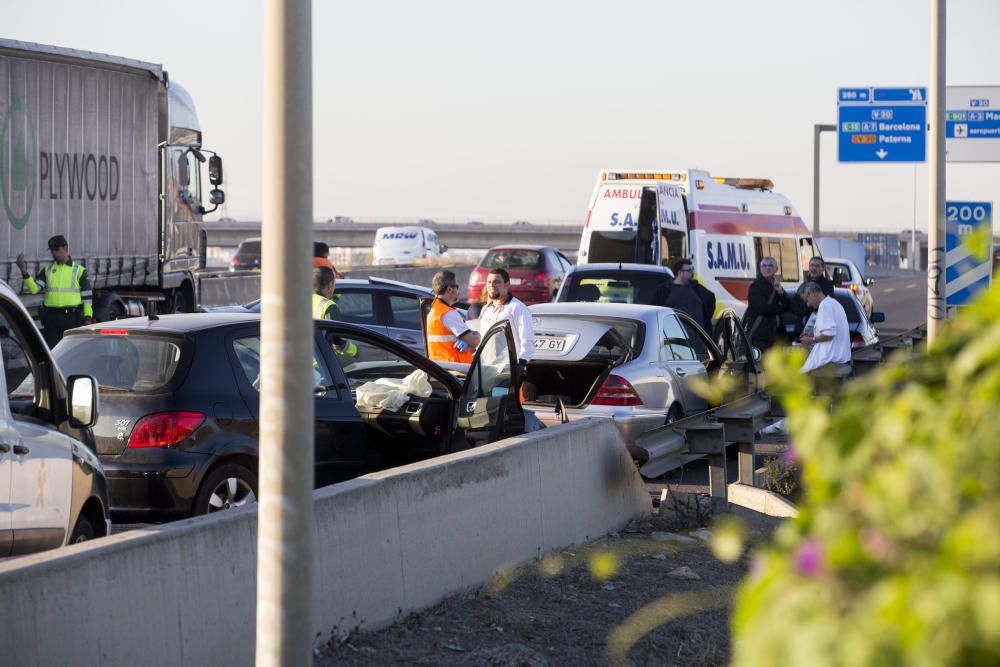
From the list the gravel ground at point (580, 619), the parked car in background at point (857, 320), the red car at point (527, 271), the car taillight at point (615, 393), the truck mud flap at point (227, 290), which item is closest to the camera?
the gravel ground at point (580, 619)

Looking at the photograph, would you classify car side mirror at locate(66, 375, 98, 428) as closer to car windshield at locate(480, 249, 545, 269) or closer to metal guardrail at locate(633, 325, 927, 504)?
metal guardrail at locate(633, 325, 927, 504)

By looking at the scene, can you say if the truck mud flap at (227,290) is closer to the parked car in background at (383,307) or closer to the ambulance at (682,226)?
the ambulance at (682,226)

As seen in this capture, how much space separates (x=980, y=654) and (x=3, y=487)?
475cm

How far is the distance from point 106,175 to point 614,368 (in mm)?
10988

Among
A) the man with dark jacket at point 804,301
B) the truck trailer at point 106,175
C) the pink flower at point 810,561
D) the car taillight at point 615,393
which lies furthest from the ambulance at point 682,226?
the pink flower at point 810,561

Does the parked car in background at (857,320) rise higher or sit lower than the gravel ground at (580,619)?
higher

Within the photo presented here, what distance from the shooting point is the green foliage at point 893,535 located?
1.52m

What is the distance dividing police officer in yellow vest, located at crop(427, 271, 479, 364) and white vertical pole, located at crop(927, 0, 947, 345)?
15.6 ft

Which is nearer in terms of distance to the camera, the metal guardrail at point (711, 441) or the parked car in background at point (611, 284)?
the metal guardrail at point (711, 441)

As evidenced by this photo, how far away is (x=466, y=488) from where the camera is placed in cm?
719

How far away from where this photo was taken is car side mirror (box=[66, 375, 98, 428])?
634 centimetres

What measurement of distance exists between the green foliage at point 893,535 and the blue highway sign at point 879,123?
83.2ft

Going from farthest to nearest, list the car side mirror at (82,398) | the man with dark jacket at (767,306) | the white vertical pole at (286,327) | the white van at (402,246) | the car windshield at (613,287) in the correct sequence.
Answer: the white van at (402,246) → the man with dark jacket at (767,306) → the car windshield at (613,287) → the car side mirror at (82,398) → the white vertical pole at (286,327)

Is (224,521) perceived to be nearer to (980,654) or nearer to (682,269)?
(980,654)
